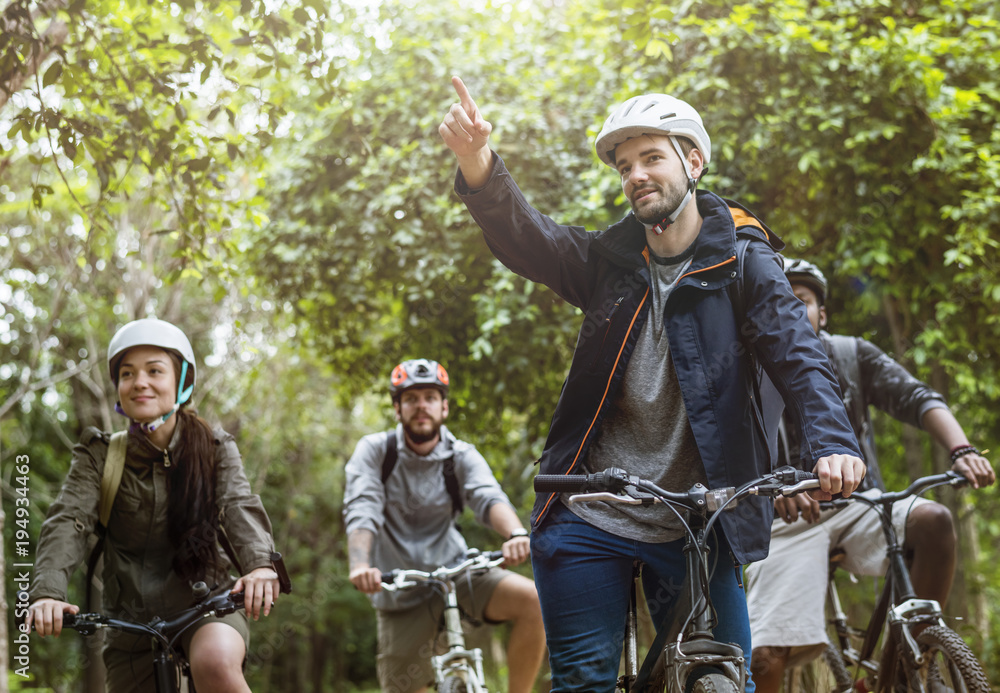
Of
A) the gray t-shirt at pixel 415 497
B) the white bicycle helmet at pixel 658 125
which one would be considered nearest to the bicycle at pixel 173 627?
the white bicycle helmet at pixel 658 125

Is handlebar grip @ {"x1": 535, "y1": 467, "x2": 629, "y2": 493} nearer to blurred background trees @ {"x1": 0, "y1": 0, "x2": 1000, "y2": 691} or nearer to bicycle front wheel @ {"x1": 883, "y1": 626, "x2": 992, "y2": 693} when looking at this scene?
bicycle front wheel @ {"x1": 883, "y1": 626, "x2": 992, "y2": 693}

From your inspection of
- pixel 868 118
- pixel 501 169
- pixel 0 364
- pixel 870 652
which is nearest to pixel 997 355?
pixel 868 118

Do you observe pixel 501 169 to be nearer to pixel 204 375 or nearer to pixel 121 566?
pixel 121 566

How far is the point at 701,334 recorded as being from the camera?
9.39 feet

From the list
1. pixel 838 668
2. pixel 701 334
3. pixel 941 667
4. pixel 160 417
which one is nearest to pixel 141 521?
pixel 160 417

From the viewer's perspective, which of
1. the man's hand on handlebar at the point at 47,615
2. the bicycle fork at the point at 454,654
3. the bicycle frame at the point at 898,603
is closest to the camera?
the man's hand on handlebar at the point at 47,615

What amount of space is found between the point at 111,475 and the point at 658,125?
2622mm

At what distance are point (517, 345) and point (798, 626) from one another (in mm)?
4195

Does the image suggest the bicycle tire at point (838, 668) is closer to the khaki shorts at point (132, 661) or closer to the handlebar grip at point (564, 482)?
the handlebar grip at point (564, 482)

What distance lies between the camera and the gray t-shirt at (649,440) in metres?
2.88

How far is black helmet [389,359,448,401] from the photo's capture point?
5.74 metres

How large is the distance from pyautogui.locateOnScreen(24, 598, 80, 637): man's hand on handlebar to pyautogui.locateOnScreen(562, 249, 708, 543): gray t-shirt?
1855 millimetres

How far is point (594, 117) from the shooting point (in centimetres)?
838

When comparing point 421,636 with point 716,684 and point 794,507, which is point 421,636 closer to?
point 794,507
